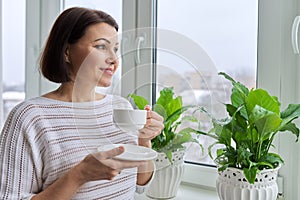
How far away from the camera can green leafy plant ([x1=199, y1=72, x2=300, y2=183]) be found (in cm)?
98

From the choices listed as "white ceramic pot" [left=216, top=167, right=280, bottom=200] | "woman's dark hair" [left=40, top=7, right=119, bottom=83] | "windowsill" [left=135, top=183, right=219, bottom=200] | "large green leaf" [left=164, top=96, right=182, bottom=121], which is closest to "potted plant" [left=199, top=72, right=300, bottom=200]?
"white ceramic pot" [left=216, top=167, right=280, bottom=200]

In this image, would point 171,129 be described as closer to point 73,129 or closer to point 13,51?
point 73,129

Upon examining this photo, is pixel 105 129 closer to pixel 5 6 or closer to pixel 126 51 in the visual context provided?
pixel 126 51

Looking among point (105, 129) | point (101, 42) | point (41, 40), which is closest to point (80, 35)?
point (101, 42)

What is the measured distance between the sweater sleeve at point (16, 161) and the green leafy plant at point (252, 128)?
461 mm

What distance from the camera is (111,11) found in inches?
63.7

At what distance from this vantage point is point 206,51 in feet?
4.25

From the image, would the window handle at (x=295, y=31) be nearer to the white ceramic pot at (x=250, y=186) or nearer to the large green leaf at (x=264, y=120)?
the large green leaf at (x=264, y=120)

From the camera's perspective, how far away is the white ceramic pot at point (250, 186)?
3.29ft

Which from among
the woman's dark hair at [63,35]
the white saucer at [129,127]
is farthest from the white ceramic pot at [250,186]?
the woman's dark hair at [63,35]

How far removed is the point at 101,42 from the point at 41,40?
Answer: 1193 mm

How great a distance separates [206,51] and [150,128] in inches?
21.4

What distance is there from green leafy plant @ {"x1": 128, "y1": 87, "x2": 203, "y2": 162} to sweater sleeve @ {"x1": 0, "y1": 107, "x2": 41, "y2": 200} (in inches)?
12.3

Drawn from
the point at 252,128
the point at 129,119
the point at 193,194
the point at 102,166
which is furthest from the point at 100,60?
the point at 193,194
